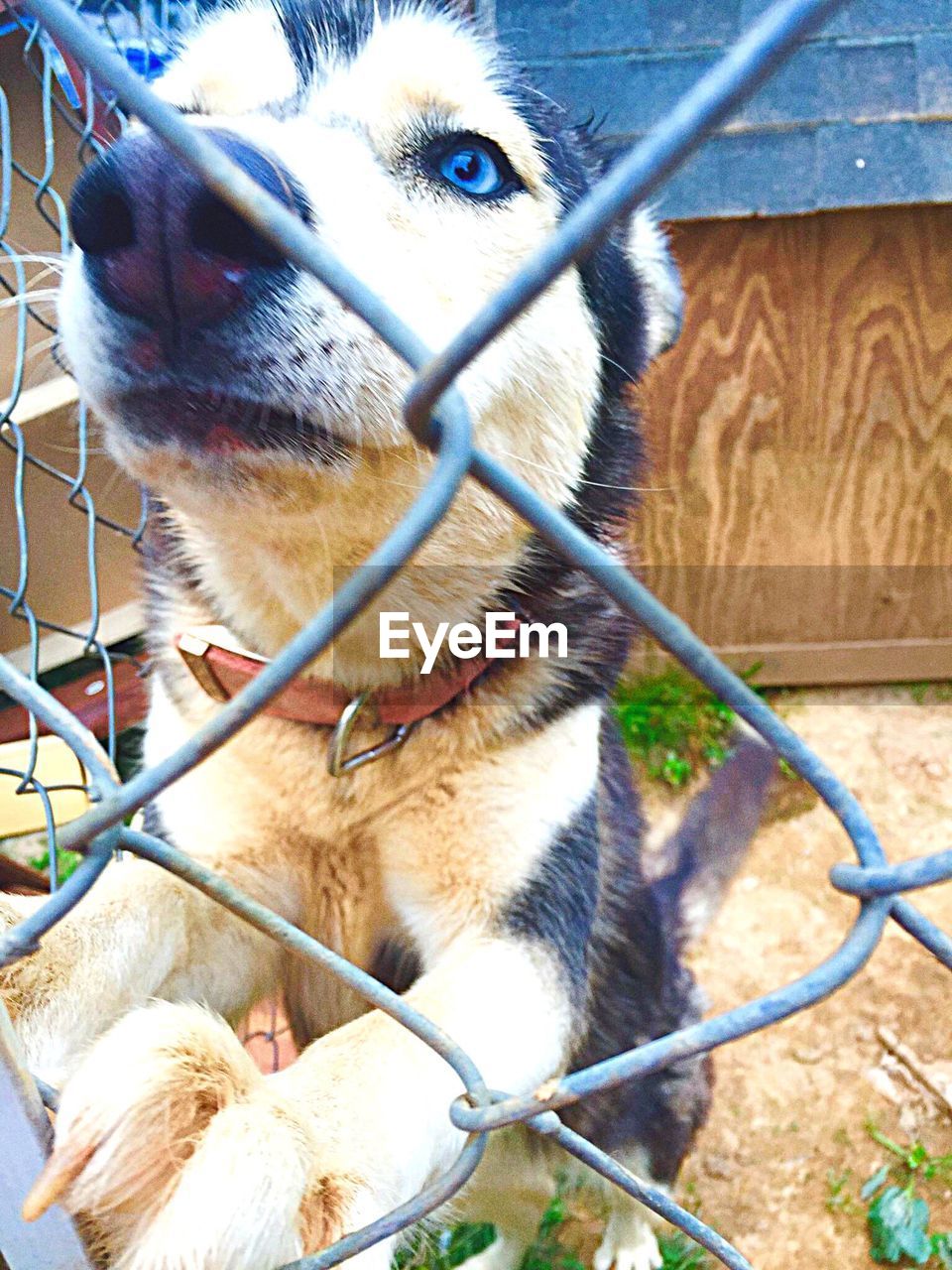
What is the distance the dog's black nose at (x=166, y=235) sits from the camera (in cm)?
82

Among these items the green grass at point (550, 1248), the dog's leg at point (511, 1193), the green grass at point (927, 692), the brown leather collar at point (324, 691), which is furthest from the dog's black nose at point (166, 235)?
the green grass at point (927, 692)

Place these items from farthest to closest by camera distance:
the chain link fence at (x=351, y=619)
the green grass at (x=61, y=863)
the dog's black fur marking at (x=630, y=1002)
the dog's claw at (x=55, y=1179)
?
the green grass at (x=61, y=863), the dog's black fur marking at (x=630, y=1002), the dog's claw at (x=55, y=1179), the chain link fence at (x=351, y=619)

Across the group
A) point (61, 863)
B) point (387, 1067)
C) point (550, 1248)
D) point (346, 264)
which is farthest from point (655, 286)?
point (61, 863)

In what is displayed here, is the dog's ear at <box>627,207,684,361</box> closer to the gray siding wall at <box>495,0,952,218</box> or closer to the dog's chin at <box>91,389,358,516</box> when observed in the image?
the gray siding wall at <box>495,0,952,218</box>

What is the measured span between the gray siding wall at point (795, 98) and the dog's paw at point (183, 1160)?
2.32 meters

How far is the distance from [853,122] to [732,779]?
1814mm

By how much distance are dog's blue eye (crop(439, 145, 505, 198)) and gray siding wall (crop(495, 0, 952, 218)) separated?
3.99 ft

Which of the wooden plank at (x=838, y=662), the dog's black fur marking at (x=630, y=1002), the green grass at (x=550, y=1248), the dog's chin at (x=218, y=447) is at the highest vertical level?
the dog's chin at (x=218, y=447)

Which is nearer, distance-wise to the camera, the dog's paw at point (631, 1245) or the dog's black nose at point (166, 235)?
the dog's black nose at point (166, 235)

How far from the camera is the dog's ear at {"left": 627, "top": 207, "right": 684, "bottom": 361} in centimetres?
181

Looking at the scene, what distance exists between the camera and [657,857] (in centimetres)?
267

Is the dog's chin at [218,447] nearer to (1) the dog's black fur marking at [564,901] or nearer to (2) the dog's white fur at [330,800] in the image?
(2) the dog's white fur at [330,800]

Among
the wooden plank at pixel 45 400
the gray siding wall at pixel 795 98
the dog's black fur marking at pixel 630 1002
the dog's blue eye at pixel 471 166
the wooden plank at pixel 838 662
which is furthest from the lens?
the wooden plank at pixel 838 662

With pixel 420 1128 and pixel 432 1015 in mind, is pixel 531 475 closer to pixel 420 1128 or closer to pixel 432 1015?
pixel 432 1015
